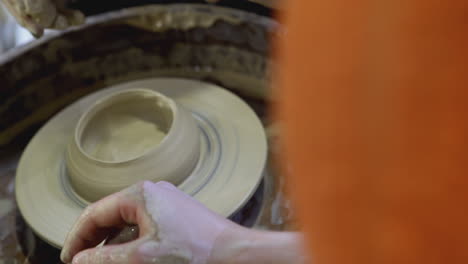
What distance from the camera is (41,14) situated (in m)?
1.46

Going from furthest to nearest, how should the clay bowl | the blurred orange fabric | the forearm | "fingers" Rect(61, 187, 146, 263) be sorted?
the clay bowl < "fingers" Rect(61, 187, 146, 263) < the forearm < the blurred orange fabric

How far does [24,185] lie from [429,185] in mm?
1384

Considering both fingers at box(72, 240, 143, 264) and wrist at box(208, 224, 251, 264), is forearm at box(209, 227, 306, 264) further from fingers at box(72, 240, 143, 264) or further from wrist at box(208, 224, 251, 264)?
fingers at box(72, 240, 143, 264)

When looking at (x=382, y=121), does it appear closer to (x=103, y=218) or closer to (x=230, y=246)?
(x=230, y=246)

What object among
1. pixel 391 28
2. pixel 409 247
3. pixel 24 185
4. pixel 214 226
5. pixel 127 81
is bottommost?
pixel 24 185

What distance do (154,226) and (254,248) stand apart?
0.19 meters

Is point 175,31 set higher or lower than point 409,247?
lower

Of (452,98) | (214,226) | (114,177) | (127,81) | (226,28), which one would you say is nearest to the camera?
(452,98)

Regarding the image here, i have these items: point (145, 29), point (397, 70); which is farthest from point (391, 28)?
point (145, 29)

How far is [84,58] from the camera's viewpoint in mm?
1852

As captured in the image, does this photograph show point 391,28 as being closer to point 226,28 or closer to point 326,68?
point 326,68

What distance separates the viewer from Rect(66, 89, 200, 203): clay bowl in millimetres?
1332

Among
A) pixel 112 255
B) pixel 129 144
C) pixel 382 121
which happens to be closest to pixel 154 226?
pixel 112 255

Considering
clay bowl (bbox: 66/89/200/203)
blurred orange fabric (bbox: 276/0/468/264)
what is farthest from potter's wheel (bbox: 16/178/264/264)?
blurred orange fabric (bbox: 276/0/468/264)
